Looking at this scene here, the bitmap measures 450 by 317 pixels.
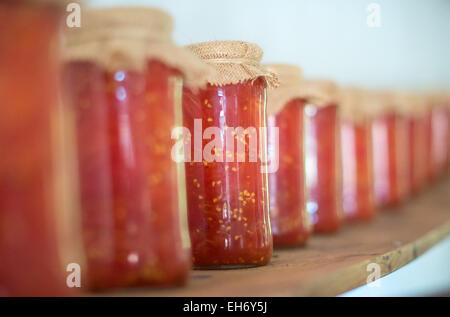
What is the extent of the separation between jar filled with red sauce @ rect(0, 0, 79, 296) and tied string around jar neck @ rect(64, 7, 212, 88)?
0.30 feet

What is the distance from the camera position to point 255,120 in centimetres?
75

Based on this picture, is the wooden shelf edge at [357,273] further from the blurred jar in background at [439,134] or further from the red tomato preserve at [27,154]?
the blurred jar in background at [439,134]

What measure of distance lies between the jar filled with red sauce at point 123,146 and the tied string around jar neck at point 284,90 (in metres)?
0.41

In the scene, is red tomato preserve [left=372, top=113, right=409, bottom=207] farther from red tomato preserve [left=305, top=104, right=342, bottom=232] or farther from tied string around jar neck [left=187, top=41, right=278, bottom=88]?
tied string around jar neck [left=187, top=41, right=278, bottom=88]

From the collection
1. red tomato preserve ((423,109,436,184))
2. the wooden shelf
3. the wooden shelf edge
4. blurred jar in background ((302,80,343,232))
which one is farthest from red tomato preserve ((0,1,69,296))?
red tomato preserve ((423,109,436,184))

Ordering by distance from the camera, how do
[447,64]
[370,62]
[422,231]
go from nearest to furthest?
[422,231], [370,62], [447,64]

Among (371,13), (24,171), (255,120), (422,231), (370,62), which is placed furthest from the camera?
(370,62)

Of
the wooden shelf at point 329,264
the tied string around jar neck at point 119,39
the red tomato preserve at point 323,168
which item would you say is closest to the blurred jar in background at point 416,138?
the wooden shelf at point 329,264

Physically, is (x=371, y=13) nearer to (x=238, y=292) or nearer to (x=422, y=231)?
(x=422, y=231)

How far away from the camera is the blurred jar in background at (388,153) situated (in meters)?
1.63
